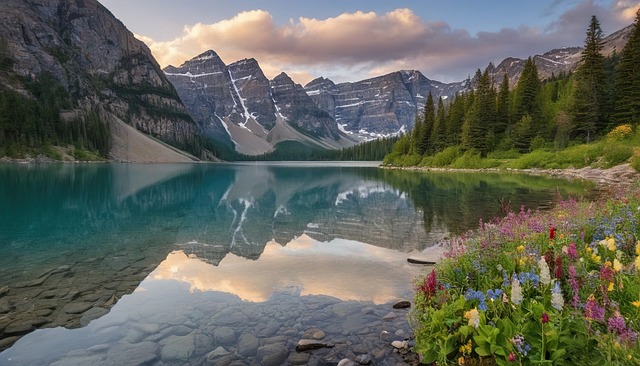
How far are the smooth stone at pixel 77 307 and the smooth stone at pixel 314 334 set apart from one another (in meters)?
6.10

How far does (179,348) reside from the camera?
7828mm

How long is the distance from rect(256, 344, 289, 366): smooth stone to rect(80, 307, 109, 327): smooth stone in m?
4.70

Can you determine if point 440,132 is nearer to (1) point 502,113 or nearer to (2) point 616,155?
(1) point 502,113

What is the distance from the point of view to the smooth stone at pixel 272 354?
725cm

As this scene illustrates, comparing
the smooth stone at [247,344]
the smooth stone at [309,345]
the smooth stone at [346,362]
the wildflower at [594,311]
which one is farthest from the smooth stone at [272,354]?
the wildflower at [594,311]

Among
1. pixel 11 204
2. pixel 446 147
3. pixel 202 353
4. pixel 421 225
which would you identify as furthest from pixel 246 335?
pixel 446 147

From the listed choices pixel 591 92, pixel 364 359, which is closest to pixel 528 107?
pixel 591 92

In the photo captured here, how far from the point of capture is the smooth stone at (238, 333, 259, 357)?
762 cm

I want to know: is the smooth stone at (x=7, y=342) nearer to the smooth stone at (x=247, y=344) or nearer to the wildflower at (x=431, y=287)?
the smooth stone at (x=247, y=344)

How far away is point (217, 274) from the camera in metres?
13.4

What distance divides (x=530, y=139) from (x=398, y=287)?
270ft

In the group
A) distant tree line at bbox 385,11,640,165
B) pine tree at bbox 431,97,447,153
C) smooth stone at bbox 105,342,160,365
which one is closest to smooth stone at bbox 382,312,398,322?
smooth stone at bbox 105,342,160,365

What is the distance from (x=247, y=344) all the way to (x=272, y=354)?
2.44 ft

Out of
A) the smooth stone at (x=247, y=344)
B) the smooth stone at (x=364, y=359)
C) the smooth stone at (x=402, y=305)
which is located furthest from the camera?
the smooth stone at (x=402, y=305)
